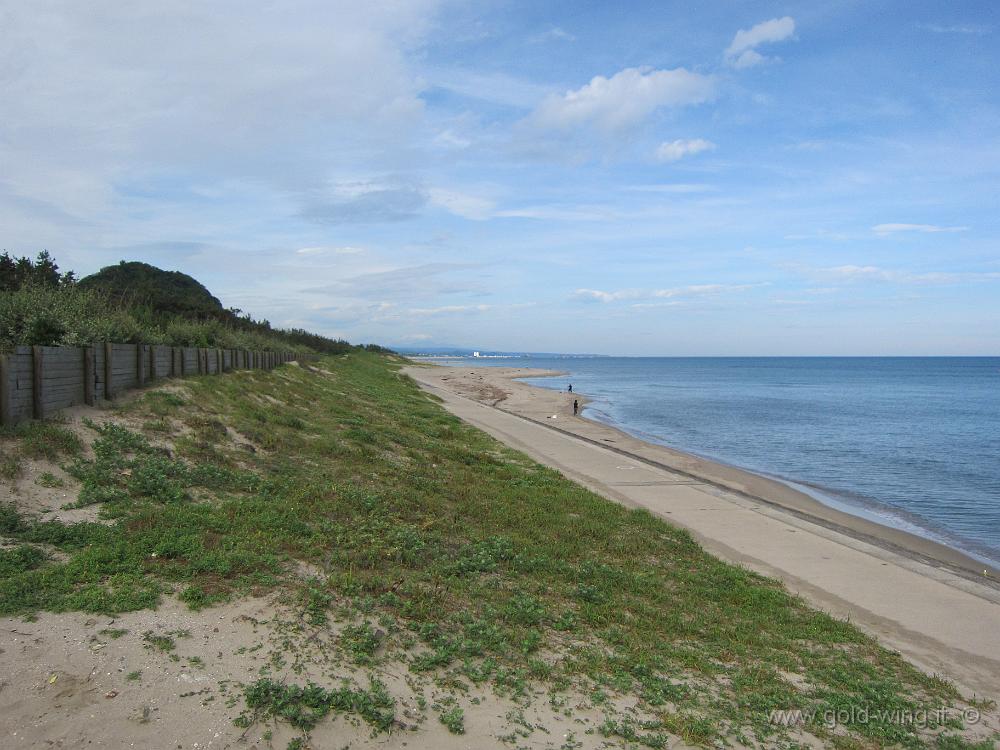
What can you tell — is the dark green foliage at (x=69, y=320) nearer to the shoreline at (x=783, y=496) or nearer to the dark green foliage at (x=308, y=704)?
the dark green foliage at (x=308, y=704)

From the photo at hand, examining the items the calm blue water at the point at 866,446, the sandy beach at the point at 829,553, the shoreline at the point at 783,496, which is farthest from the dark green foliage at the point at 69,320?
the calm blue water at the point at 866,446

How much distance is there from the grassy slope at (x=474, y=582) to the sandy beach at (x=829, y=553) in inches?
36.2

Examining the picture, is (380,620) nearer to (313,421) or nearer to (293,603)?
(293,603)

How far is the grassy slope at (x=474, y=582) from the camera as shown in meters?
5.80

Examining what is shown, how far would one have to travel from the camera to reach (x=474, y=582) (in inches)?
303

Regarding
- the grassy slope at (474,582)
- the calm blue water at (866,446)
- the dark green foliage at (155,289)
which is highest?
the dark green foliage at (155,289)

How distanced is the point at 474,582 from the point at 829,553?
7.91 m

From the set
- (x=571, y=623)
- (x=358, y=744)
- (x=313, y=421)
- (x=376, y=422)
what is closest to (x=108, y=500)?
(x=358, y=744)

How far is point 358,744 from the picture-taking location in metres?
4.69

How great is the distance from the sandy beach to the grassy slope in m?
0.92

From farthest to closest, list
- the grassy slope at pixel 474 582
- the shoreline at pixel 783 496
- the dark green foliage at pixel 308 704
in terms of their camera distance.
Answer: the shoreline at pixel 783 496 < the grassy slope at pixel 474 582 < the dark green foliage at pixel 308 704

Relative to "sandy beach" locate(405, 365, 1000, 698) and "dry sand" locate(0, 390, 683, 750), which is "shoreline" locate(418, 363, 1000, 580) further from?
"dry sand" locate(0, 390, 683, 750)

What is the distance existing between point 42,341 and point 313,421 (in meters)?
7.75

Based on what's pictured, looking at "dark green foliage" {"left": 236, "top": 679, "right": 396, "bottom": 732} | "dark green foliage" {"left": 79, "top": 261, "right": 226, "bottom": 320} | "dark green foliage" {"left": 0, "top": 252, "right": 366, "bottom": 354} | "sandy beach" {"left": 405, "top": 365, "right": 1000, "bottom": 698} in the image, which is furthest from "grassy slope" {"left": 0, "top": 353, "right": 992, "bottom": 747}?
"dark green foliage" {"left": 79, "top": 261, "right": 226, "bottom": 320}
